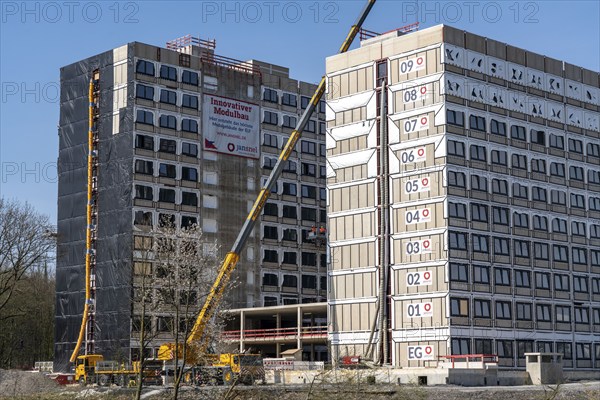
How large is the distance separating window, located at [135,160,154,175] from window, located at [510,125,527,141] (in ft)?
142

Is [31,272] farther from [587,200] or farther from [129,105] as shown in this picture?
[587,200]

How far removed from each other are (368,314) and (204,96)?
132 feet

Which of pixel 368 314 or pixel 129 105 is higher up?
pixel 129 105

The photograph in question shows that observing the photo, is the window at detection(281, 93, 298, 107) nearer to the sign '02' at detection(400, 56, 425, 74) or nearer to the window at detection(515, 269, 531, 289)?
the sign '02' at detection(400, 56, 425, 74)

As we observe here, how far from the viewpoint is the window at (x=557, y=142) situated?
373ft

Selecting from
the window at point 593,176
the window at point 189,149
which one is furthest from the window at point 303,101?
the window at point 593,176

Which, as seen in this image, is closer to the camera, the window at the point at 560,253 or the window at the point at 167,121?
the window at the point at 560,253

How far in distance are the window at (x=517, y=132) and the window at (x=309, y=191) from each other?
130ft

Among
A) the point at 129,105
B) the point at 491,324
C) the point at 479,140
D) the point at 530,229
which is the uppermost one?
the point at 129,105

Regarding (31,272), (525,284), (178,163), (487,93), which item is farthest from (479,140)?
(31,272)

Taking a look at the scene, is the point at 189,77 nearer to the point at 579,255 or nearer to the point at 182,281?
the point at 182,281

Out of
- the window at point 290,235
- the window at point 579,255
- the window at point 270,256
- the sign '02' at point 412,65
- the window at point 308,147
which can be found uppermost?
the sign '02' at point 412,65

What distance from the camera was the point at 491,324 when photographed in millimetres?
103562

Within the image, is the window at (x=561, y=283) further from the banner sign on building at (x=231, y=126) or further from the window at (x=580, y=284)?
the banner sign on building at (x=231, y=126)
